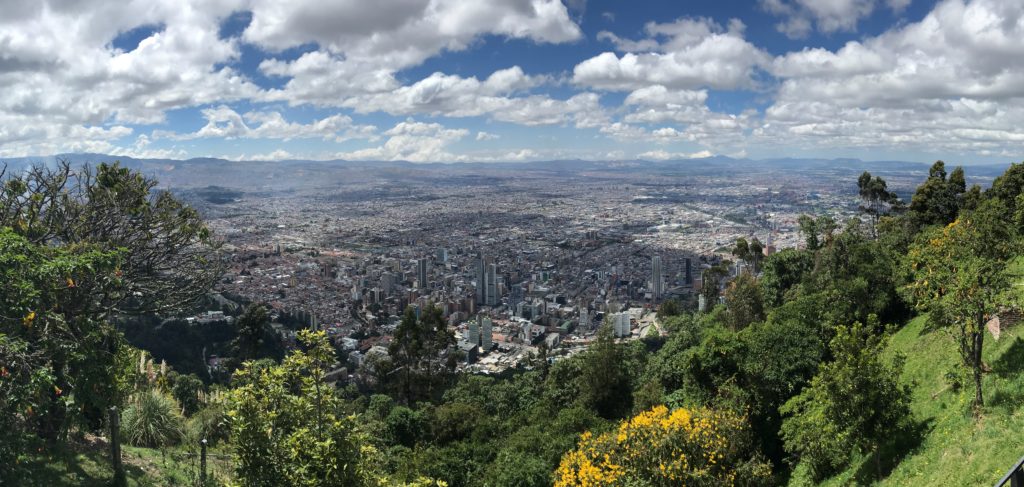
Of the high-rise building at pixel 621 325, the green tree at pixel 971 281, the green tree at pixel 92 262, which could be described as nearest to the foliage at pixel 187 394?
the green tree at pixel 92 262

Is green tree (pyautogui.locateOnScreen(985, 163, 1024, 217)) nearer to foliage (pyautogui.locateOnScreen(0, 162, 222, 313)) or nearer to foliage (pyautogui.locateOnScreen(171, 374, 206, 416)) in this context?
foliage (pyautogui.locateOnScreen(0, 162, 222, 313))

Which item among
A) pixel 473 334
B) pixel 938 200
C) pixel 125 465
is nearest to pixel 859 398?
pixel 125 465

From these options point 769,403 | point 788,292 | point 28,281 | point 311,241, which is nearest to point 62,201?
point 28,281

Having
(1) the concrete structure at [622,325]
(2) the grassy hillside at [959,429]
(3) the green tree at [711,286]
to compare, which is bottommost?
(1) the concrete structure at [622,325]

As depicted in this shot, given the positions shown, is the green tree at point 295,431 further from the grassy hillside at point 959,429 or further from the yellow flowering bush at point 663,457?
the grassy hillside at point 959,429

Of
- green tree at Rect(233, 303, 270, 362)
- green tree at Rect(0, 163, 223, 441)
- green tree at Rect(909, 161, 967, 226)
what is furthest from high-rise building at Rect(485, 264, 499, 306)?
green tree at Rect(0, 163, 223, 441)

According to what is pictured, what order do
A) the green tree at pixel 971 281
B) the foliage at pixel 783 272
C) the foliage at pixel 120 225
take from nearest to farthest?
the green tree at pixel 971 281
the foliage at pixel 120 225
the foliage at pixel 783 272

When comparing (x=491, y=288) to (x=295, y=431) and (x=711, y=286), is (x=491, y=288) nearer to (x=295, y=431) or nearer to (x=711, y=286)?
(x=711, y=286)
